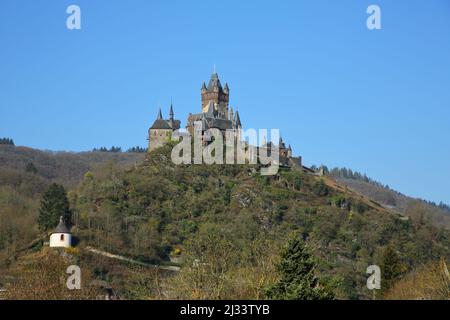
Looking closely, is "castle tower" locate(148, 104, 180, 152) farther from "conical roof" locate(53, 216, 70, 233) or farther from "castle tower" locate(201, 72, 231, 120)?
"conical roof" locate(53, 216, 70, 233)

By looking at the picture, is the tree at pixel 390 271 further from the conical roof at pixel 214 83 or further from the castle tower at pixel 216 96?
the conical roof at pixel 214 83

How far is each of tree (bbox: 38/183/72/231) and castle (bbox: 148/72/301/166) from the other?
2136 centimetres

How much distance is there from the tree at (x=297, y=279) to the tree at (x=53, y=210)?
5040 cm

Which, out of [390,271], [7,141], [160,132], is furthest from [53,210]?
[7,141]

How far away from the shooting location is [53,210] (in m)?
81.2

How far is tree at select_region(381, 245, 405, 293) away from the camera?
52312mm

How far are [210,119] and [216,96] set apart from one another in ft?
21.1

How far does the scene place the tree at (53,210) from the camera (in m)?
80.9

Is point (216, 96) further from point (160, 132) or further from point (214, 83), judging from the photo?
point (160, 132)

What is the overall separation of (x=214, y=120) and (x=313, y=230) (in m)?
18.2

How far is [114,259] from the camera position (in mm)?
Result: 75188

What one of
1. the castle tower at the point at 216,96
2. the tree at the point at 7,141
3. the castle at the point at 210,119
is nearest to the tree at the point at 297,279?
the castle at the point at 210,119

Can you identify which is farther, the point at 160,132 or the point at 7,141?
the point at 7,141

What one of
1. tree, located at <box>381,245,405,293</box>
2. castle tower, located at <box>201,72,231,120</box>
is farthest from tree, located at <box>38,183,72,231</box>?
tree, located at <box>381,245,405,293</box>
